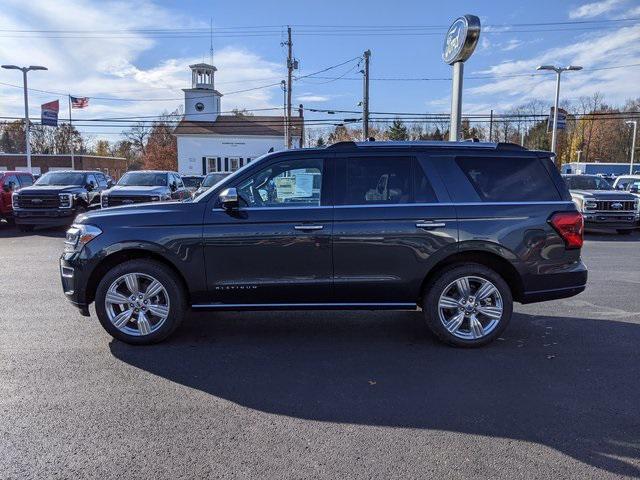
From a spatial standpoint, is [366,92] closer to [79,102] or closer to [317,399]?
[79,102]

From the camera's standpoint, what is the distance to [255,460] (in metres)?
3.01

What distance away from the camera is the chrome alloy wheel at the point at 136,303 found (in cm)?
487

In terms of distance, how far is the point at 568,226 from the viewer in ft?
16.2

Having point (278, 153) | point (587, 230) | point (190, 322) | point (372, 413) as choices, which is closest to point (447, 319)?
point (372, 413)

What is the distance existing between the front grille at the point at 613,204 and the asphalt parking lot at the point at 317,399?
999cm

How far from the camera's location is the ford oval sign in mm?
11703

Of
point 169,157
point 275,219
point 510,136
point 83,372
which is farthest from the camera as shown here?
point 510,136

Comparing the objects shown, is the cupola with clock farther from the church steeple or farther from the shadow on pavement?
the shadow on pavement

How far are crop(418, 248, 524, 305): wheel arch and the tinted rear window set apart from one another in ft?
1.83

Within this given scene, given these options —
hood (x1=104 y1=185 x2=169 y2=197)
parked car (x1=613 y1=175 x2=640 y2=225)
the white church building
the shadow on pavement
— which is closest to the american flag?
the white church building

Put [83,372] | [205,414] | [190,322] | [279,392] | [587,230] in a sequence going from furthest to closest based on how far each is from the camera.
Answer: [587,230], [190,322], [83,372], [279,392], [205,414]

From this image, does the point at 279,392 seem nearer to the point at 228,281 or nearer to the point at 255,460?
the point at 255,460

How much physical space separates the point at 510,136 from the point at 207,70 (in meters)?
49.5

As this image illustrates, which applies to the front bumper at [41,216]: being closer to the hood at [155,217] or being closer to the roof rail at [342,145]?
the hood at [155,217]
